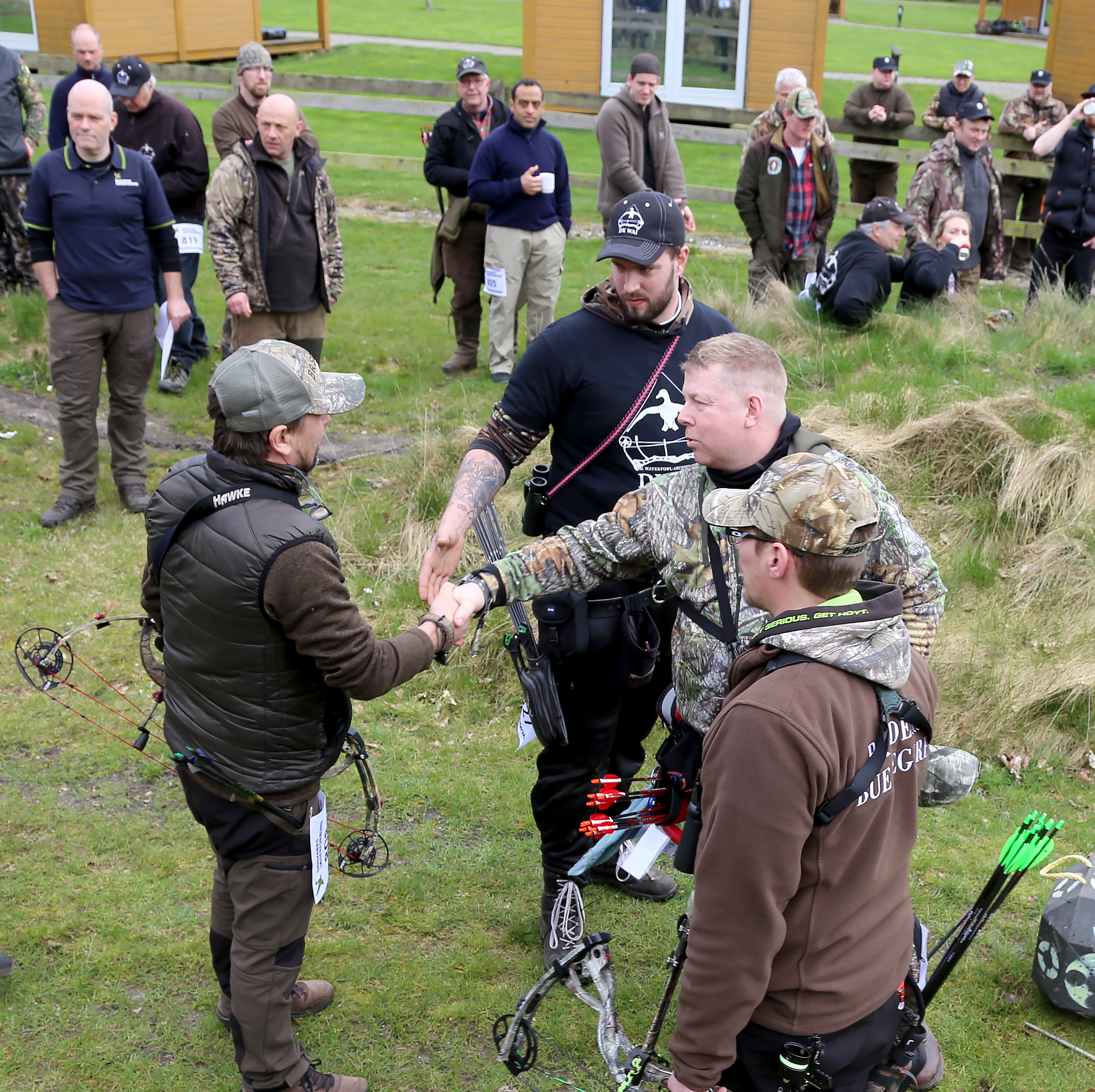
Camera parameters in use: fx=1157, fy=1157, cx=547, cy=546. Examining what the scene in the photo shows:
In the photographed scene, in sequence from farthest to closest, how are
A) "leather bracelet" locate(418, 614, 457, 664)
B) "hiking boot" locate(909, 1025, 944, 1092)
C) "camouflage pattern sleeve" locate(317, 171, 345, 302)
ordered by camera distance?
"camouflage pattern sleeve" locate(317, 171, 345, 302) < "hiking boot" locate(909, 1025, 944, 1092) < "leather bracelet" locate(418, 614, 457, 664)

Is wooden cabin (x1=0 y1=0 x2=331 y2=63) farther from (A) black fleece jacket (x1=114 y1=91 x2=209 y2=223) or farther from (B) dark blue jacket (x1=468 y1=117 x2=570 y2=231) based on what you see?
(B) dark blue jacket (x1=468 y1=117 x2=570 y2=231)

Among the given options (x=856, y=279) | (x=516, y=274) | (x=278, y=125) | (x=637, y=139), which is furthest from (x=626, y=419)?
(x=637, y=139)

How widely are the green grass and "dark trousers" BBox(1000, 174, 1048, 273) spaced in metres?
25.4

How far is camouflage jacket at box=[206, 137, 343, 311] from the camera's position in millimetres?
7605

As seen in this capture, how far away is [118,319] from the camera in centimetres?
733

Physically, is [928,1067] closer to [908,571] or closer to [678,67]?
[908,571]

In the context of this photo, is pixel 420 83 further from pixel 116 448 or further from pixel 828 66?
pixel 828 66

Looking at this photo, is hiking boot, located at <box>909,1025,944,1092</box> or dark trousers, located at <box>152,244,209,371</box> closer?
hiking boot, located at <box>909,1025,944,1092</box>

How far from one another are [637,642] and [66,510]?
4944 mm

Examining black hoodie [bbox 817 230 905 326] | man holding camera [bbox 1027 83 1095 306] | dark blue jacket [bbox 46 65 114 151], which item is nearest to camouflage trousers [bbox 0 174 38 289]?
dark blue jacket [bbox 46 65 114 151]

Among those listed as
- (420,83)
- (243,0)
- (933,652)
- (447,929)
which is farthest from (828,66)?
(447,929)

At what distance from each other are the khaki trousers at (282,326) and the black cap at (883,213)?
4.35 metres

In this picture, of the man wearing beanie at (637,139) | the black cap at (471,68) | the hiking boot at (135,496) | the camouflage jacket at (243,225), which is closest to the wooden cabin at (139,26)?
the black cap at (471,68)

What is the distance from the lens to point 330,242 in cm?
802
